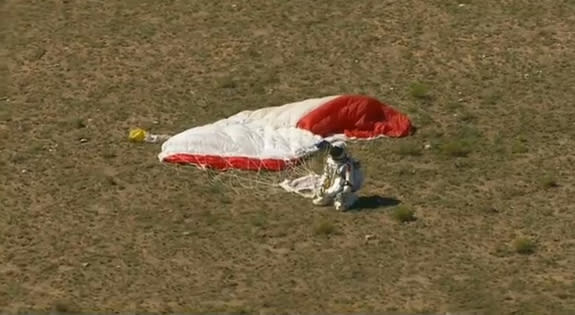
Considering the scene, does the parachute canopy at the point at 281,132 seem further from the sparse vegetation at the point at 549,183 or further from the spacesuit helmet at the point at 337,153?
the sparse vegetation at the point at 549,183

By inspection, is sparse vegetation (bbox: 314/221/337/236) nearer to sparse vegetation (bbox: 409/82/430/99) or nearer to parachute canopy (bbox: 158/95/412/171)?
parachute canopy (bbox: 158/95/412/171)

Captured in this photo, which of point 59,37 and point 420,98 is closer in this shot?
point 420,98

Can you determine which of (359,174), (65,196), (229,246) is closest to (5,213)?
(65,196)

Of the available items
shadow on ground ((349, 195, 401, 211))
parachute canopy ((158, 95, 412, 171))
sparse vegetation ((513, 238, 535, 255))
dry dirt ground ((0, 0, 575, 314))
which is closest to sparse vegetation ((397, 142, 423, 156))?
dry dirt ground ((0, 0, 575, 314))

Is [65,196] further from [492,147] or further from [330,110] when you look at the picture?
[492,147]

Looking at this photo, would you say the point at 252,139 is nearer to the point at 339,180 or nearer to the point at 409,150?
the point at 409,150

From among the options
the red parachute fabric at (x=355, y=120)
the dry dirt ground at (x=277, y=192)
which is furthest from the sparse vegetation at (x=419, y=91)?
the red parachute fabric at (x=355, y=120)
